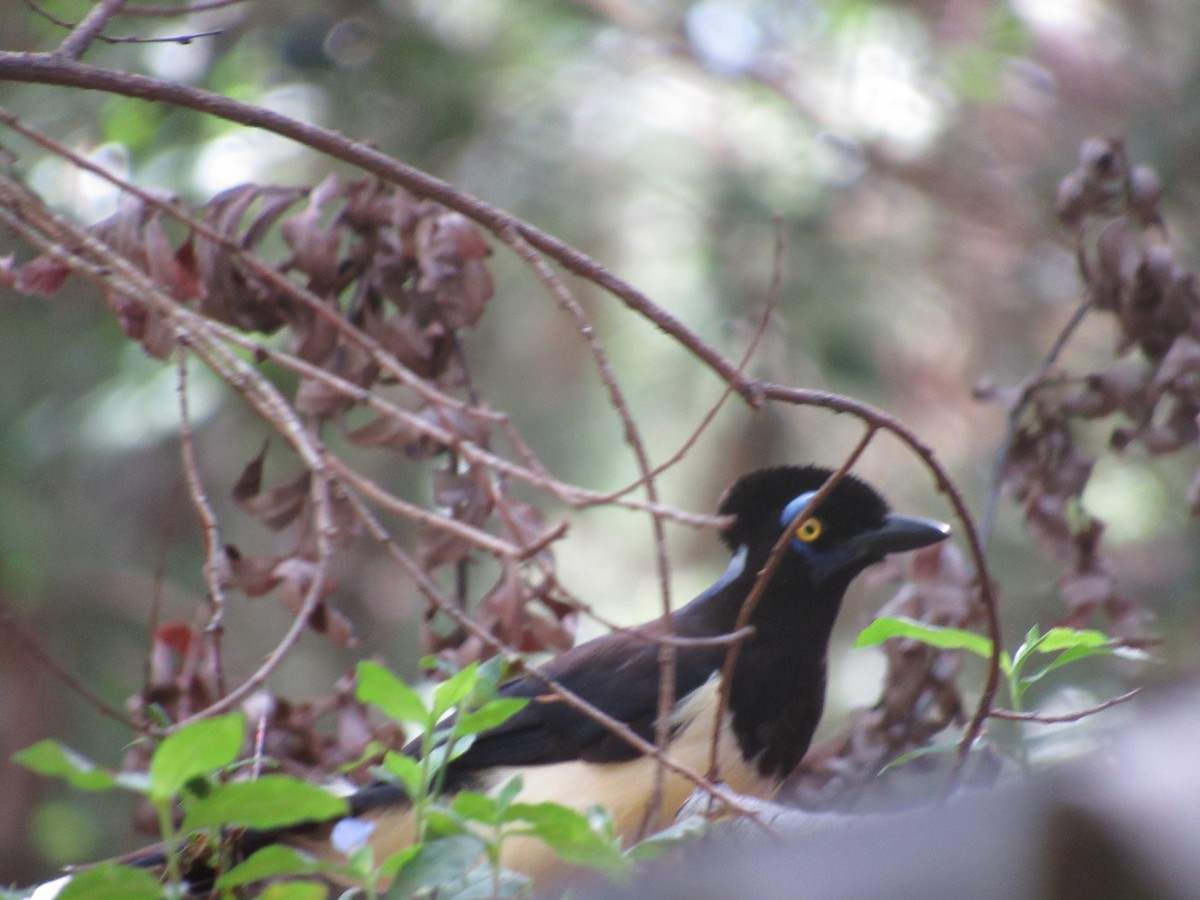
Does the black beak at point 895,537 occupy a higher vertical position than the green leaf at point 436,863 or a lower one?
lower

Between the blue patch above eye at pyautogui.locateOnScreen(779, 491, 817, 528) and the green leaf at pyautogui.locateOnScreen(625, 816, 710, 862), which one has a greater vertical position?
the green leaf at pyautogui.locateOnScreen(625, 816, 710, 862)

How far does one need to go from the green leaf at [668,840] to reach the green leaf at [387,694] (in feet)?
0.87

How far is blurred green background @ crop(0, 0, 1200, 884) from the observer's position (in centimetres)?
553

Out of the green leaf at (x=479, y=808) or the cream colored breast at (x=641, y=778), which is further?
the cream colored breast at (x=641, y=778)

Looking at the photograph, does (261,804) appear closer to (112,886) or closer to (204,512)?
(112,886)

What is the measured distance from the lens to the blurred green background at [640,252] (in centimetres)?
553

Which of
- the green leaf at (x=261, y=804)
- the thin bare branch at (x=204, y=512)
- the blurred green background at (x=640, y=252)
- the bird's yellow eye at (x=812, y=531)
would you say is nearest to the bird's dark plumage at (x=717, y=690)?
the bird's yellow eye at (x=812, y=531)

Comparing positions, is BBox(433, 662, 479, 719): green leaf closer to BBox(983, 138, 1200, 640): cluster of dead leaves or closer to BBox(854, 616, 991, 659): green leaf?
BBox(854, 616, 991, 659): green leaf

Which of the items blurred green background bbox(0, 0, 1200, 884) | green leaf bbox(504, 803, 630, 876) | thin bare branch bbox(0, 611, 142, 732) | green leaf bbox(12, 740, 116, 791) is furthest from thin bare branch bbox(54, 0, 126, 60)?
blurred green background bbox(0, 0, 1200, 884)

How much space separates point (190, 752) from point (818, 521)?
2.22 m

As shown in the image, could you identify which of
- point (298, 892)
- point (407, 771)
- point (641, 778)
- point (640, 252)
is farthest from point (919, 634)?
point (640, 252)

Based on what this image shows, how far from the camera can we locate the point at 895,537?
3.17 metres

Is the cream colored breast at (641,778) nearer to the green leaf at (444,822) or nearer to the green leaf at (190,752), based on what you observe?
the green leaf at (444,822)

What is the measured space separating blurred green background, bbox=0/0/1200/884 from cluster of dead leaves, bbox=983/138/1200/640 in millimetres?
1802
